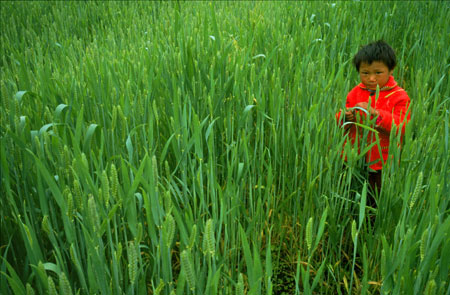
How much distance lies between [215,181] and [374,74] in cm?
94

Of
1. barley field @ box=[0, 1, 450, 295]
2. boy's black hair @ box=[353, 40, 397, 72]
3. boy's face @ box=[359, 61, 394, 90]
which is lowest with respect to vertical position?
barley field @ box=[0, 1, 450, 295]

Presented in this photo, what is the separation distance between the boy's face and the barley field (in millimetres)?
94

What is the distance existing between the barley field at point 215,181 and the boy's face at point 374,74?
0.09 metres

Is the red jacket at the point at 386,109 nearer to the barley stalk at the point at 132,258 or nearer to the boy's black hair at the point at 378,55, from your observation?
the boy's black hair at the point at 378,55

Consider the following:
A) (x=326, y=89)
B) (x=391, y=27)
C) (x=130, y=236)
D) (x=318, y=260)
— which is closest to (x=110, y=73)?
(x=130, y=236)

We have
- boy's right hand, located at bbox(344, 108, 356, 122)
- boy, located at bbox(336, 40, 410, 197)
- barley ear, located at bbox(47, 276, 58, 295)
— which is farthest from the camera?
boy, located at bbox(336, 40, 410, 197)

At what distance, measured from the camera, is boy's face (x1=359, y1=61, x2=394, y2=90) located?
1.57m

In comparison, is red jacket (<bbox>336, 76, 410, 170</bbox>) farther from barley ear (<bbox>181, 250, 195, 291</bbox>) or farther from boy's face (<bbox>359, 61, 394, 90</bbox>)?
barley ear (<bbox>181, 250, 195, 291</bbox>)

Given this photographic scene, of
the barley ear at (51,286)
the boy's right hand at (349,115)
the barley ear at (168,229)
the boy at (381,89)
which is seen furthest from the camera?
the boy at (381,89)

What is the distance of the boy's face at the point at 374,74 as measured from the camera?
157cm

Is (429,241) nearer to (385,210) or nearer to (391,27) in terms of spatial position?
(385,210)

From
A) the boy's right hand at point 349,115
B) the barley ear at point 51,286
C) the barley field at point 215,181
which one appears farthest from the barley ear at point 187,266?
the boy's right hand at point 349,115

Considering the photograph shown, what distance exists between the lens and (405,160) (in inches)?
41.8

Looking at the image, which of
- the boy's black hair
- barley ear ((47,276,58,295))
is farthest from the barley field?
the boy's black hair
